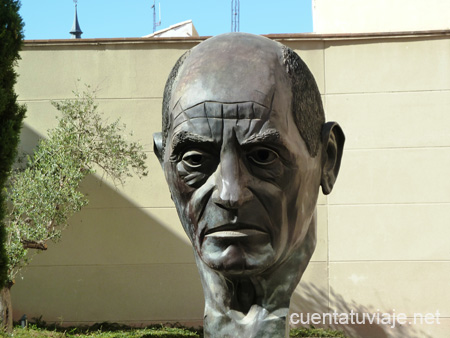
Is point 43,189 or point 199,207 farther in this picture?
point 43,189

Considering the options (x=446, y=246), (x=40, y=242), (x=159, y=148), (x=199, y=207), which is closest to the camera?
(x=199, y=207)

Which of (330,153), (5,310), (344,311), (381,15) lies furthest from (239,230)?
(381,15)

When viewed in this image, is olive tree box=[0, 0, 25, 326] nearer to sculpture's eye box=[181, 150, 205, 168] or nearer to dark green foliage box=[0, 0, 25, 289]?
dark green foliage box=[0, 0, 25, 289]

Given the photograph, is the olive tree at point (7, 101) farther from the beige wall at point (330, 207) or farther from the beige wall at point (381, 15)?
the beige wall at point (381, 15)

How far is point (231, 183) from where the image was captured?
269 centimetres

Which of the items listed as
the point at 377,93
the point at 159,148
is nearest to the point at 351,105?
the point at 377,93

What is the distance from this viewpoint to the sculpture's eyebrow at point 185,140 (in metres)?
2.76

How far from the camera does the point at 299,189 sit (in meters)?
2.88

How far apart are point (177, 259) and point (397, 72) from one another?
163 inches

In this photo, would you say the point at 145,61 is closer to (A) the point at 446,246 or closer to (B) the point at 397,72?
(B) the point at 397,72

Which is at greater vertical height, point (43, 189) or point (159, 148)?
point (159, 148)

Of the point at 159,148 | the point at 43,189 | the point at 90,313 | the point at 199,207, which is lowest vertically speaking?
the point at 90,313

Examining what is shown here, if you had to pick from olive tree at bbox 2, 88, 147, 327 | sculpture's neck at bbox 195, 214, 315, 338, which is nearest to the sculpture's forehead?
sculpture's neck at bbox 195, 214, 315, 338

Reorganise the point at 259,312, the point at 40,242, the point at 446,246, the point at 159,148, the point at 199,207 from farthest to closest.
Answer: the point at 446,246
the point at 40,242
the point at 159,148
the point at 259,312
the point at 199,207
